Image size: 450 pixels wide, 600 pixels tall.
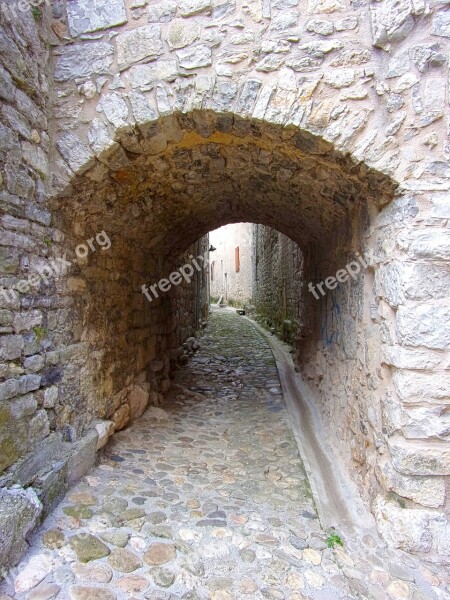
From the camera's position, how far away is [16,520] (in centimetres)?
162

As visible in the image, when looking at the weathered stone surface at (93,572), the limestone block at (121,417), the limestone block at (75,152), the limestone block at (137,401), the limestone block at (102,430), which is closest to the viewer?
the weathered stone surface at (93,572)

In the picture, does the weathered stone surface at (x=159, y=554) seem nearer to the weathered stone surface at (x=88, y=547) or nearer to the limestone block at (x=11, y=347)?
the weathered stone surface at (x=88, y=547)

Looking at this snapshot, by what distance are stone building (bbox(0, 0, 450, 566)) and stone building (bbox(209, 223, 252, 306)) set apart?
11.9m

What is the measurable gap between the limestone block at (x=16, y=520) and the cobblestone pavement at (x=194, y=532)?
0.07 meters

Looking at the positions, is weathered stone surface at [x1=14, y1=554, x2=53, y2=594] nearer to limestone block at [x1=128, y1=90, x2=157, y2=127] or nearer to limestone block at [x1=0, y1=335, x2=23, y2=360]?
limestone block at [x1=0, y1=335, x2=23, y2=360]

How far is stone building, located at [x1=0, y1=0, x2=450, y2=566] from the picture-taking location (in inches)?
68.6

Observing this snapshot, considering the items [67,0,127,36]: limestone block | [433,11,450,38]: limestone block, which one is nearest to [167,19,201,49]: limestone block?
[67,0,127,36]: limestone block

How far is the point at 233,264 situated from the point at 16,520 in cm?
1713

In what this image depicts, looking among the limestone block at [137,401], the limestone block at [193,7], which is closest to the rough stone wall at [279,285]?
the limestone block at [137,401]

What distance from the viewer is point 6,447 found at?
175cm

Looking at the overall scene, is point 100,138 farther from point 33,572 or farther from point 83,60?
point 33,572

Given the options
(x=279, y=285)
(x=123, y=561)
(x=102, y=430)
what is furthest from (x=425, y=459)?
(x=279, y=285)

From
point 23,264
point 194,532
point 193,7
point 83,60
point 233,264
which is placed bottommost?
point 194,532

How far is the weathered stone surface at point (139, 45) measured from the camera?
200 centimetres
